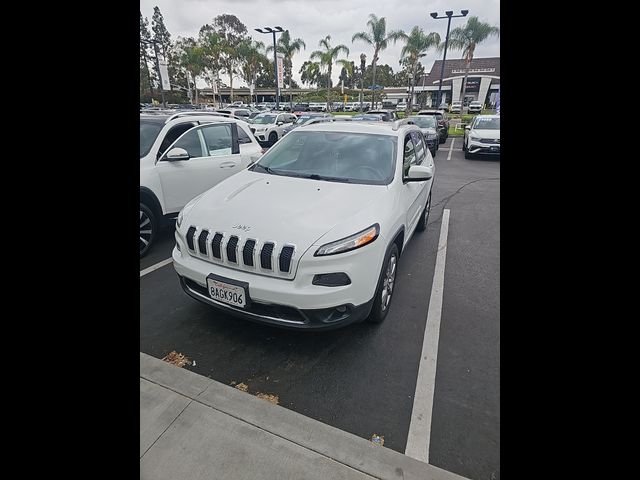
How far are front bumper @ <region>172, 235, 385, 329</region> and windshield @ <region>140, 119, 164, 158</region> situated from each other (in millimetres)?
2535

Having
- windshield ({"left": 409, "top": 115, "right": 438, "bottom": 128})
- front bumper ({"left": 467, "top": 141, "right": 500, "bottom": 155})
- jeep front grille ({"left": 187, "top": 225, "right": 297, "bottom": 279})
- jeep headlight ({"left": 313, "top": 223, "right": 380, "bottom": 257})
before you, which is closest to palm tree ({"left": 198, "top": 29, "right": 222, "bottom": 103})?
windshield ({"left": 409, "top": 115, "right": 438, "bottom": 128})

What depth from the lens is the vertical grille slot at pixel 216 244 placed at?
2.46m

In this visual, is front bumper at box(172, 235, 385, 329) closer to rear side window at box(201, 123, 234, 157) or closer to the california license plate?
the california license plate

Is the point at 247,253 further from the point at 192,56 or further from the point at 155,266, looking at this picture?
the point at 192,56

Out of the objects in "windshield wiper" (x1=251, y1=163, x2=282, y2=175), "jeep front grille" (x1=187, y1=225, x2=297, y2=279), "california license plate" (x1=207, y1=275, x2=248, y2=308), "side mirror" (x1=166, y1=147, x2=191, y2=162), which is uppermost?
"side mirror" (x1=166, y1=147, x2=191, y2=162)

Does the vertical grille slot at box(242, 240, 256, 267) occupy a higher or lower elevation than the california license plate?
higher

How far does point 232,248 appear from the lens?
2389 millimetres

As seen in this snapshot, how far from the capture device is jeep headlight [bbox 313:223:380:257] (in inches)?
90.0

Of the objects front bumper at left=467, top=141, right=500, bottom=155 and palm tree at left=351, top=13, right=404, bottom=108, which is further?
palm tree at left=351, top=13, right=404, bottom=108

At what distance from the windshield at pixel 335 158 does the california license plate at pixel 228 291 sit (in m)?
1.47
